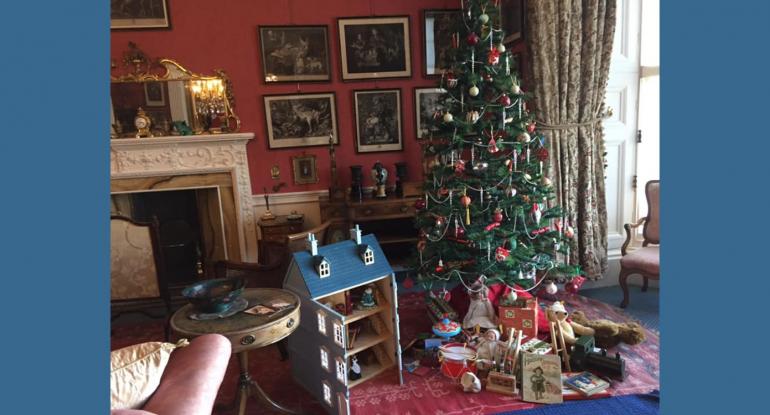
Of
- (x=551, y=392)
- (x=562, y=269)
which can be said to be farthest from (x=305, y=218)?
(x=551, y=392)

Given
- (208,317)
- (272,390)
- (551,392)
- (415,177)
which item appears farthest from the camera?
(415,177)

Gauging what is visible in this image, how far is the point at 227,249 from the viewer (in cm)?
534

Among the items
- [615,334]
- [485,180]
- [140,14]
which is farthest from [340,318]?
[140,14]

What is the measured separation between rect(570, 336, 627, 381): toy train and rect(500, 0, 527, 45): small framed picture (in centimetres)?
324

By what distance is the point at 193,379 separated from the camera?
1.68 metres

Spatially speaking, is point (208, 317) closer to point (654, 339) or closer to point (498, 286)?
point (498, 286)

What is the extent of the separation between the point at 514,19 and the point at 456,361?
146 inches

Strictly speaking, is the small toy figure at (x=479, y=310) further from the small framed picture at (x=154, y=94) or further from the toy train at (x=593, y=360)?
the small framed picture at (x=154, y=94)

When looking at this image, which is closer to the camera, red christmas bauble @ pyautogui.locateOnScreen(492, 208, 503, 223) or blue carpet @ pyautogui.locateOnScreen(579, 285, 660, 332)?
red christmas bauble @ pyautogui.locateOnScreen(492, 208, 503, 223)

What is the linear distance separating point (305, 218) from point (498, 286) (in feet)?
8.82

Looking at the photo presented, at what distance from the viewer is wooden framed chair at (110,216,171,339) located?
361 centimetres

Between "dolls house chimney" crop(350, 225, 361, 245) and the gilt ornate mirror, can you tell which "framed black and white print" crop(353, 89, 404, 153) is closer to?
the gilt ornate mirror

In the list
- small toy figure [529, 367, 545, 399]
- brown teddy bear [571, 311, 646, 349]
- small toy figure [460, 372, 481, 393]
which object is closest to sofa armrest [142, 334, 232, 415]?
small toy figure [460, 372, 481, 393]

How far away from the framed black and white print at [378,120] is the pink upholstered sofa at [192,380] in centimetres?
382
